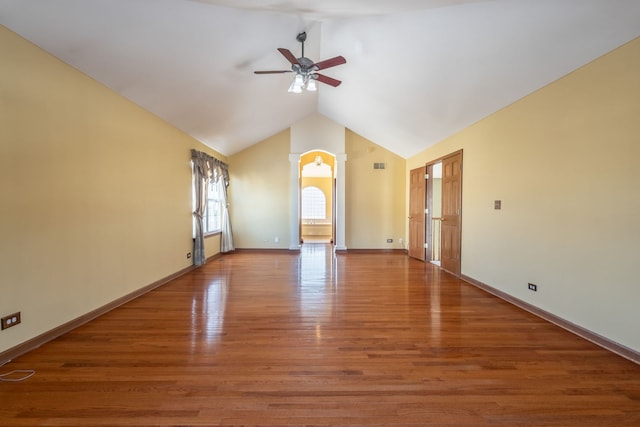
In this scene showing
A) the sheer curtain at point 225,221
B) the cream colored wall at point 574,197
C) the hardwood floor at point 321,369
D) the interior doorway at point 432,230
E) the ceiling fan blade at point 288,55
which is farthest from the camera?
the sheer curtain at point 225,221

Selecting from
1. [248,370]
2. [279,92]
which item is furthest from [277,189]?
[248,370]

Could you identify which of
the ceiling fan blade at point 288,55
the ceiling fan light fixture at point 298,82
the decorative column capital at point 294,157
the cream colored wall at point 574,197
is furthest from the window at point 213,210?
the cream colored wall at point 574,197

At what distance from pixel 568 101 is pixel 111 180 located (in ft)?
16.2

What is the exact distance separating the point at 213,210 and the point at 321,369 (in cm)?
548

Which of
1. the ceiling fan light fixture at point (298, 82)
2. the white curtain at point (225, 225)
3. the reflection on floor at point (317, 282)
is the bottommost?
the reflection on floor at point (317, 282)

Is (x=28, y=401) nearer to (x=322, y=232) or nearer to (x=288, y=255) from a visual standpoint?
(x=288, y=255)

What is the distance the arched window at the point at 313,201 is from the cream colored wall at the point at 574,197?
8.81 metres

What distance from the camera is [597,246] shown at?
2494 millimetres

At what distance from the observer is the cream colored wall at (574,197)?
227 centimetres

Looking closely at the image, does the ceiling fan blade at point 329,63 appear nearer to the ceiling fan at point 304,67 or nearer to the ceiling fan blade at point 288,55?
the ceiling fan at point 304,67

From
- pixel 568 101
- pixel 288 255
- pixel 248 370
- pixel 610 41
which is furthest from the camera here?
pixel 288 255

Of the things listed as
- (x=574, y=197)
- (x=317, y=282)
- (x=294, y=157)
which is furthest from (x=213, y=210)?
(x=574, y=197)

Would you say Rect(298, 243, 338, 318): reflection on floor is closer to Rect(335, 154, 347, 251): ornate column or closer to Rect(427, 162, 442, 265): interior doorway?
Rect(335, 154, 347, 251): ornate column

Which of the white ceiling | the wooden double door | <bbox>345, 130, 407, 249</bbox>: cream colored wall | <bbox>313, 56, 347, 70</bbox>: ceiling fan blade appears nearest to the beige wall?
<bbox>345, 130, 407, 249</bbox>: cream colored wall
